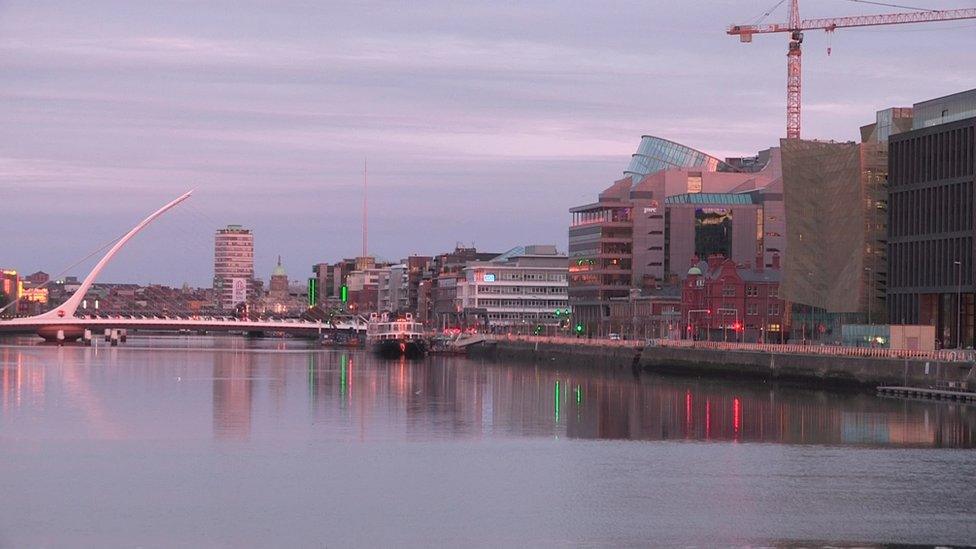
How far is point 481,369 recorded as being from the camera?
11488 cm

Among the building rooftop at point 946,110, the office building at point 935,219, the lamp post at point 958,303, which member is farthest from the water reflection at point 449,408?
the building rooftop at point 946,110

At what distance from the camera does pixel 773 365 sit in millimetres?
89812

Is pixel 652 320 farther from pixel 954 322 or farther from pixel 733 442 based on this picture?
pixel 733 442

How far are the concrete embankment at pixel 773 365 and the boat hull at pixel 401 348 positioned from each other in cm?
1415

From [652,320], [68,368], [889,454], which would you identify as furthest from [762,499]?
[652,320]

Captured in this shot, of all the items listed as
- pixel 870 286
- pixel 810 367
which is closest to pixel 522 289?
pixel 870 286

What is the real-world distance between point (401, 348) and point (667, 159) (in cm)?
5159

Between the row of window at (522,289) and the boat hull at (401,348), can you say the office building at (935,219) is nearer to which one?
the boat hull at (401,348)

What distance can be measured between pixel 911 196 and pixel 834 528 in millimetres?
69977

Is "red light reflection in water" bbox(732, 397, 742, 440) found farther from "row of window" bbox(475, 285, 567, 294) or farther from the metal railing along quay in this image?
"row of window" bbox(475, 285, 567, 294)

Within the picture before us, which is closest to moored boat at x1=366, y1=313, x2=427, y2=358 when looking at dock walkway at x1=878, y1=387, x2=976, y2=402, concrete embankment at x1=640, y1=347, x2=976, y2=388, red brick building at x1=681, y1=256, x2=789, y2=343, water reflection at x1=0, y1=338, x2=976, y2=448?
red brick building at x1=681, y1=256, x2=789, y2=343

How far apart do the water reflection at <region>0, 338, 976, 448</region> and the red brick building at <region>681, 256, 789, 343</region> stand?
28.6m

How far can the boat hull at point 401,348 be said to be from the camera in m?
144

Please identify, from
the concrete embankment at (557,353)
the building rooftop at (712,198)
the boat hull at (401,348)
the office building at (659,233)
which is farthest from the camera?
the building rooftop at (712,198)
